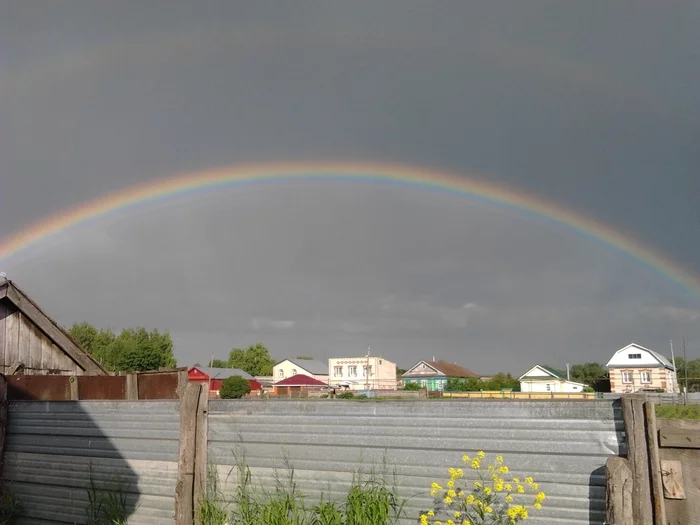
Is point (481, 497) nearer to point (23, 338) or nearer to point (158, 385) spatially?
point (158, 385)

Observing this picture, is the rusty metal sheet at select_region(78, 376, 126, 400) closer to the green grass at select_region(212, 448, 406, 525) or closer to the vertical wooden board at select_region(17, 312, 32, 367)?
the vertical wooden board at select_region(17, 312, 32, 367)

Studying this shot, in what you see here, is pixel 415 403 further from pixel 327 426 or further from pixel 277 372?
pixel 277 372

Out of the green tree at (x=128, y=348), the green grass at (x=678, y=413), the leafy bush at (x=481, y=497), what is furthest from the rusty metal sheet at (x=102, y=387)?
the green tree at (x=128, y=348)

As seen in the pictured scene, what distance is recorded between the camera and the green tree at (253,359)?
11725cm

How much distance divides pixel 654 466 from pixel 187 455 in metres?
4.12

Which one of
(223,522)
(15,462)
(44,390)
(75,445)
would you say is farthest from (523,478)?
(44,390)

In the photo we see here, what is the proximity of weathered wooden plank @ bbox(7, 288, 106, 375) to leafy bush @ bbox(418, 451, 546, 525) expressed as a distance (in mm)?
9399

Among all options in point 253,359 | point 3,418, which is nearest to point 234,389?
point 3,418

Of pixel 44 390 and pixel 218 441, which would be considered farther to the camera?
pixel 44 390

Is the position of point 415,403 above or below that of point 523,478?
above

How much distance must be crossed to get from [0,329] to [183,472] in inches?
278

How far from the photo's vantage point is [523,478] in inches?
195

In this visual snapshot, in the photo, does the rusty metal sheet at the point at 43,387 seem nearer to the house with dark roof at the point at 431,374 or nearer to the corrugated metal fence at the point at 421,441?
the corrugated metal fence at the point at 421,441

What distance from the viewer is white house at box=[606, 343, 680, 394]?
73.7 metres
